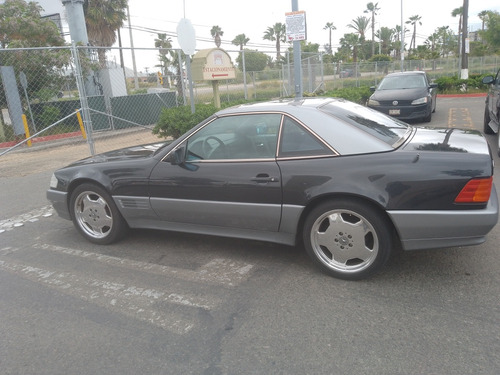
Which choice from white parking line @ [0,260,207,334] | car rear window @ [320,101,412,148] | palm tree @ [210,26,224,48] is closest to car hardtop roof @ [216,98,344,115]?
car rear window @ [320,101,412,148]

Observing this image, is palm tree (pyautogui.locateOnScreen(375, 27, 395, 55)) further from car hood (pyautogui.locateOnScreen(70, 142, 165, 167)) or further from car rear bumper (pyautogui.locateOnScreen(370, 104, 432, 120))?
car hood (pyautogui.locateOnScreen(70, 142, 165, 167))

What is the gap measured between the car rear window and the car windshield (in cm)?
896

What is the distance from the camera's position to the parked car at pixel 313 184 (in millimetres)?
3164

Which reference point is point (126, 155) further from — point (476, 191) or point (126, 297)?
point (476, 191)

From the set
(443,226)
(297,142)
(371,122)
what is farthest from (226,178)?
(443,226)

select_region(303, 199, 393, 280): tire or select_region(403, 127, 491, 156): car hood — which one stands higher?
select_region(403, 127, 491, 156): car hood

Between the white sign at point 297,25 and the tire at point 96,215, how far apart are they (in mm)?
7021

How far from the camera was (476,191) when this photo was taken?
309 cm

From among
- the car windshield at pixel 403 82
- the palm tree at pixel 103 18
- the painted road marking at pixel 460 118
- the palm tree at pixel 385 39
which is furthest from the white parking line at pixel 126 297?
Answer: the palm tree at pixel 385 39

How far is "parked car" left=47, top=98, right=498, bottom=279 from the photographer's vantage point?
3.16 metres

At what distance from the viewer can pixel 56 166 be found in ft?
31.7

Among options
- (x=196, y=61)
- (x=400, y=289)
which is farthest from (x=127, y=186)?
(x=196, y=61)

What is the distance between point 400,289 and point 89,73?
1549 centimetres

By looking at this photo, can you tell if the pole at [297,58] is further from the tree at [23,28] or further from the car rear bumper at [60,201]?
the tree at [23,28]
